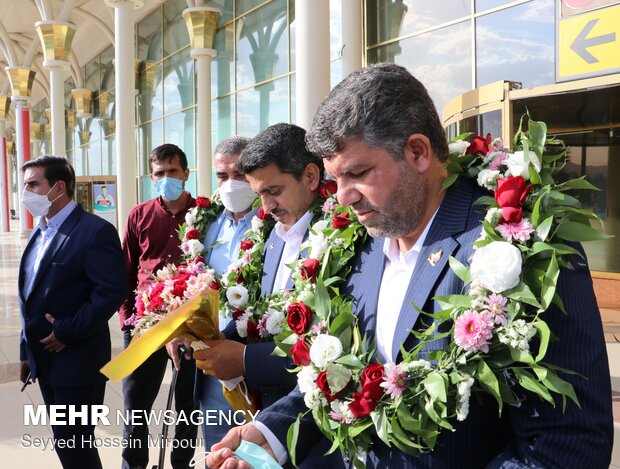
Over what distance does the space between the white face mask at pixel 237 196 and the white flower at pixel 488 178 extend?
1.86m

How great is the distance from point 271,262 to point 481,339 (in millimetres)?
1384

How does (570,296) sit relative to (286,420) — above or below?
above

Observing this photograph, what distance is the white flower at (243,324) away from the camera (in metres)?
2.50

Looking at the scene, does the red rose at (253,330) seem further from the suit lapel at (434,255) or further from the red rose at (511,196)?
the red rose at (511,196)

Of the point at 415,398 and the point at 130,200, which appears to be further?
the point at 130,200

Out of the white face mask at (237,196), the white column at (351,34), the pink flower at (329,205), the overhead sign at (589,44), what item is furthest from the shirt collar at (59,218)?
the white column at (351,34)

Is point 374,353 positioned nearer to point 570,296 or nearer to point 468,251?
point 468,251

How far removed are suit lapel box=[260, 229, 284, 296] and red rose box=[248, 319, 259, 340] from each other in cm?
14

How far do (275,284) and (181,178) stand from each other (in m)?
2.08

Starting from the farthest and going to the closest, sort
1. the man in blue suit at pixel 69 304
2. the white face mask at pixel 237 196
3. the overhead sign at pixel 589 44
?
1. the overhead sign at pixel 589 44
2. the white face mask at pixel 237 196
3. the man in blue suit at pixel 69 304

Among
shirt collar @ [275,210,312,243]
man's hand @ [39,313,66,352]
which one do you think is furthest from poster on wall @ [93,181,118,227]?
shirt collar @ [275,210,312,243]

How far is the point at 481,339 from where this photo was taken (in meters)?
1.30

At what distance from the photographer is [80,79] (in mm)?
28094

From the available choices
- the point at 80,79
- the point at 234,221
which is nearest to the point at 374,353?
the point at 234,221
